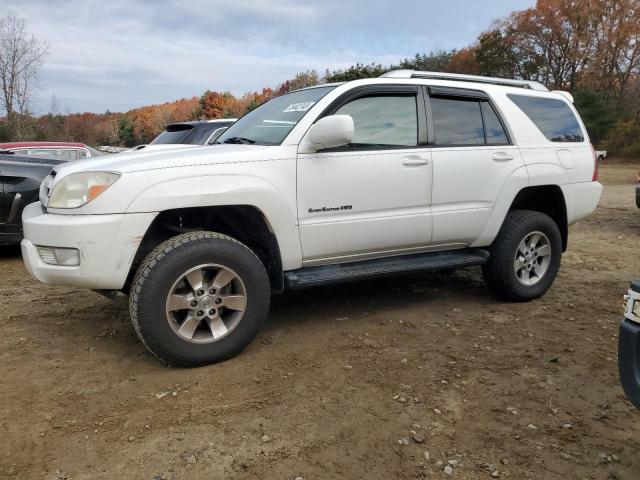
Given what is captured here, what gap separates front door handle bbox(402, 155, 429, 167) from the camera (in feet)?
13.0

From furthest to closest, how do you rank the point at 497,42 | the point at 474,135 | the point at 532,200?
the point at 497,42 → the point at 532,200 → the point at 474,135

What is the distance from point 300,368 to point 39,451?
4.88 feet

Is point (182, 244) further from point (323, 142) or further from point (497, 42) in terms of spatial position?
point (497, 42)

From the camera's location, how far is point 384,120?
4.01m

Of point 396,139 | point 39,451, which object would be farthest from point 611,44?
point 39,451

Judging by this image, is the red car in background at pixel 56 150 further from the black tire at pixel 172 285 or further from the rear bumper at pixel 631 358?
the rear bumper at pixel 631 358

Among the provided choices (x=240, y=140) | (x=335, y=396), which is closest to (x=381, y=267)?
(x=335, y=396)

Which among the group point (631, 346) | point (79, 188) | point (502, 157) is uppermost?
point (502, 157)

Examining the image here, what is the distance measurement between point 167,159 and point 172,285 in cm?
77

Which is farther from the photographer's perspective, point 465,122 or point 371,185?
point 465,122

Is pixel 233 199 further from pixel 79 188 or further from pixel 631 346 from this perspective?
pixel 631 346

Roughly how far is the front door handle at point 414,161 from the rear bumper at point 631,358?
2.11m

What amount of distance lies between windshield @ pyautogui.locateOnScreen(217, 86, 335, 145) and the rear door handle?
1.47 m

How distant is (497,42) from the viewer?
4694cm
